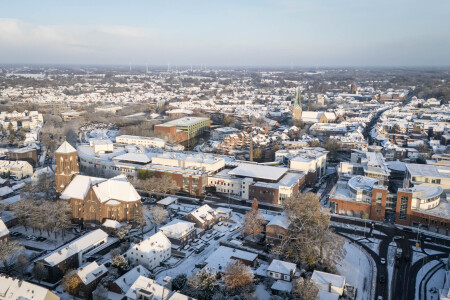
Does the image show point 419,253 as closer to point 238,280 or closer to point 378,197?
point 378,197

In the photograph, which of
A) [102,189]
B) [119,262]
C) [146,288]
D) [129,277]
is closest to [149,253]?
[119,262]

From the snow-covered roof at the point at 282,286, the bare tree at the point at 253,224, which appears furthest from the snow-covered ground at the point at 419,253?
the bare tree at the point at 253,224

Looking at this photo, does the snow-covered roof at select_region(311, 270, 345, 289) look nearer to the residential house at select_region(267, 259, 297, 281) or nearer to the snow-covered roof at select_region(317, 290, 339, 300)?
the snow-covered roof at select_region(317, 290, 339, 300)

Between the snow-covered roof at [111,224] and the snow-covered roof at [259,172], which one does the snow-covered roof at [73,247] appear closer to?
the snow-covered roof at [111,224]

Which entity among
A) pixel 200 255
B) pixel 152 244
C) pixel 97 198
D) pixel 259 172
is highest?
pixel 97 198

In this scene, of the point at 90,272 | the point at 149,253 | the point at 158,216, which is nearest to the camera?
the point at 90,272

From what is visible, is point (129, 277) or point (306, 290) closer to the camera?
point (306, 290)
